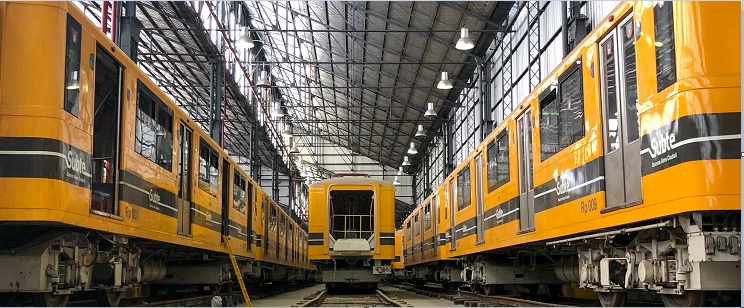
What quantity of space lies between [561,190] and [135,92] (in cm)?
511

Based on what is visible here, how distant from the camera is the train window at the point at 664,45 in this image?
556 centimetres

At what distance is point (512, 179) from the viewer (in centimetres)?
1077

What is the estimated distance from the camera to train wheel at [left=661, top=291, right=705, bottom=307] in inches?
222

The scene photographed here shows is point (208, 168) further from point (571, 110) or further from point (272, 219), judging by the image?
point (272, 219)

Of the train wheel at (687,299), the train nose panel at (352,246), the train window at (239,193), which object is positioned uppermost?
the train window at (239,193)

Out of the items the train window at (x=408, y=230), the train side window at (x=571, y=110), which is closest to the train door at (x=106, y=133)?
the train side window at (x=571, y=110)

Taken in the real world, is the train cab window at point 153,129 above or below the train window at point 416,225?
above

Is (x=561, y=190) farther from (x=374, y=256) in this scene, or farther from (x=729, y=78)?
(x=374, y=256)

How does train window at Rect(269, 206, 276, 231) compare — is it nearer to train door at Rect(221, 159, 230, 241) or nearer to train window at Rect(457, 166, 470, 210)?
train door at Rect(221, 159, 230, 241)

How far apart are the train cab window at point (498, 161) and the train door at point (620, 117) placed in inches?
166

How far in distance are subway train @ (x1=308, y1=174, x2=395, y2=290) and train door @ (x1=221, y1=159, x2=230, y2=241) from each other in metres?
4.19

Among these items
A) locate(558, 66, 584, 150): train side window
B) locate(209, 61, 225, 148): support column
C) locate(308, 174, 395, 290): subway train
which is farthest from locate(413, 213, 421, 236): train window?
locate(558, 66, 584, 150): train side window

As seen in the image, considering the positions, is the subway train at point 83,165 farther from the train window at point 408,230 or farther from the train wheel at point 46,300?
the train window at point 408,230

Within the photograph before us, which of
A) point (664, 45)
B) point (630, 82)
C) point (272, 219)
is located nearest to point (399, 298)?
point (272, 219)
